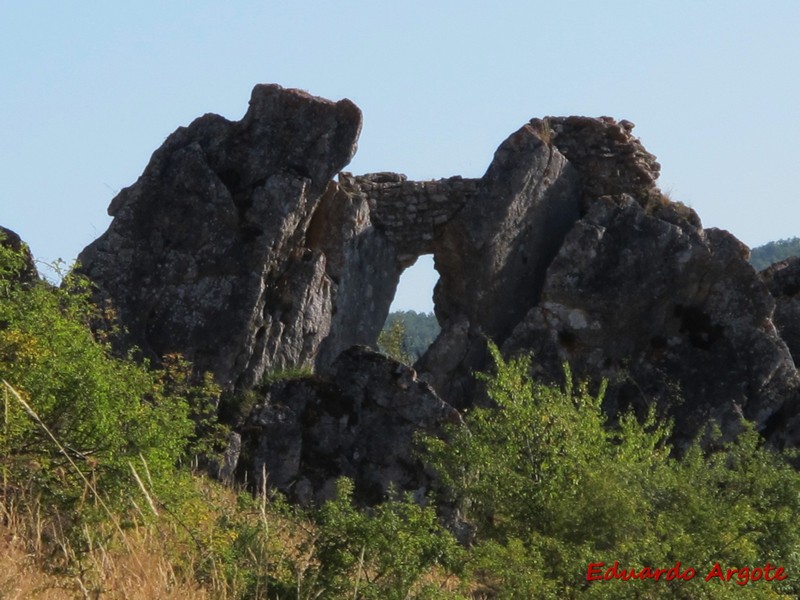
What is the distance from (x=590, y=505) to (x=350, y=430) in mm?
6758

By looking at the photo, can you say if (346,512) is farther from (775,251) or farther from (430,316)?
(775,251)

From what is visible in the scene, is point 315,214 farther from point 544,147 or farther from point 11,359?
point 11,359

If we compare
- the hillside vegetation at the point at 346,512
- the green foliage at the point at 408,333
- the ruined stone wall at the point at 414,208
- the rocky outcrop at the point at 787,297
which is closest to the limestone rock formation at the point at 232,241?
the ruined stone wall at the point at 414,208

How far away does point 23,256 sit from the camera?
35.3 feet

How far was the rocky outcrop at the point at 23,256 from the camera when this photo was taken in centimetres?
1090

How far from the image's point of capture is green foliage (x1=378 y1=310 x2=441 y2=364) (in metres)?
32.1

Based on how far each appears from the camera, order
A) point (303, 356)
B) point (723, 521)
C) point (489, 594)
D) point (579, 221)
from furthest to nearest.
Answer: point (579, 221)
point (303, 356)
point (489, 594)
point (723, 521)

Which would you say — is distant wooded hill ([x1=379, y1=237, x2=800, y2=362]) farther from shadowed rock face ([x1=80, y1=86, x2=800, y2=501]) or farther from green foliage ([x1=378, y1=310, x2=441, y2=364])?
shadowed rock face ([x1=80, y1=86, x2=800, y2=501])

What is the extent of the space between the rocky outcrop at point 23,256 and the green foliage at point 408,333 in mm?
15601

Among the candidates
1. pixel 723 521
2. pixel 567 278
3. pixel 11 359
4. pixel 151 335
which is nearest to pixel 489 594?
pixel 723 521

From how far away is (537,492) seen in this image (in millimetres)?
10906

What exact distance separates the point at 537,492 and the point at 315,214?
31.4 ft

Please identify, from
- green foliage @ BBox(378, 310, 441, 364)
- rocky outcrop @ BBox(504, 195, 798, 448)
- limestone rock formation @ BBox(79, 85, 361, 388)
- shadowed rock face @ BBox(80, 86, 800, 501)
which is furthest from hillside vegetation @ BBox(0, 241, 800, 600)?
green foliage @ BBox(378, 310, 441, 364)

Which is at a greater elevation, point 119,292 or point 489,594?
point 119,292
